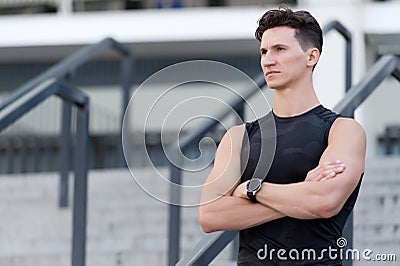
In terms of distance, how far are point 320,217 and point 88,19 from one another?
32.6ft

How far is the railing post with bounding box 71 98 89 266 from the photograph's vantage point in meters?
5.12

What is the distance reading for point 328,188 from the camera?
9.37ft

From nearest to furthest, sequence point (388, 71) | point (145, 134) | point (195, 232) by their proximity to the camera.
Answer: point (145, 134)
point (388, 71)
point (195, 232)

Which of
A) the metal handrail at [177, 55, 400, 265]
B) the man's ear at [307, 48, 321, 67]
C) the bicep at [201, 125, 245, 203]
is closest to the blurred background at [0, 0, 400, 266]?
the metal handrail at [177, 55, 400, 265]

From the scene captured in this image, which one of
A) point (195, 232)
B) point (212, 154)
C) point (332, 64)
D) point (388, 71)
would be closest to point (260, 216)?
point (212, 154)

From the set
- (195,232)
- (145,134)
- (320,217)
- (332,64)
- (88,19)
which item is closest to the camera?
(320,217)

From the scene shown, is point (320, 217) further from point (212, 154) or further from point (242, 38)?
point (242, 38)

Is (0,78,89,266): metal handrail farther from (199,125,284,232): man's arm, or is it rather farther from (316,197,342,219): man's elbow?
(316,197,342,219): man's elbow

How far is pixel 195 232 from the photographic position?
6.36 metres

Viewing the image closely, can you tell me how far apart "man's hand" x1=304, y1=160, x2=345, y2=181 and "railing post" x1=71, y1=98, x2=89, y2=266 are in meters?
2.44

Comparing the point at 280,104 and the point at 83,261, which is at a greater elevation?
the point at 280,104

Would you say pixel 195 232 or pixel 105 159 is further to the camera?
pixel 105 159

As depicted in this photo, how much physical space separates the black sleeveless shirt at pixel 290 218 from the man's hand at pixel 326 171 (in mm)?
52

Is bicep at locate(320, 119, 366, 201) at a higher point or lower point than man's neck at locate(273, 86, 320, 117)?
lower
